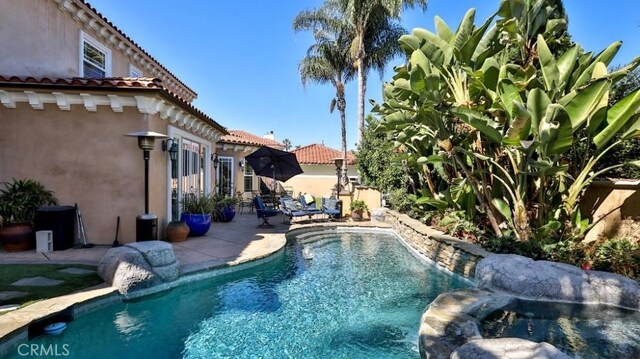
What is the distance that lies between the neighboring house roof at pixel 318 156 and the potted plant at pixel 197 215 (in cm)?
2177

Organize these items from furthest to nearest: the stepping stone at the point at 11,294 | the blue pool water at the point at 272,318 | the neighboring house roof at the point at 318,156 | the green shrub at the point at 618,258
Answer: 1. the neighboring house roof at the point at 318,156
2. the green shrub at the point at 618,258
3. the stepping stone at the point at 11,294
4. the blue pool water at the point at 272,318

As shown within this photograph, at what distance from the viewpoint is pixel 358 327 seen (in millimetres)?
5738

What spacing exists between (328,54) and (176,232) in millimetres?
20694

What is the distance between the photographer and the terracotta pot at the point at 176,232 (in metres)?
10.2

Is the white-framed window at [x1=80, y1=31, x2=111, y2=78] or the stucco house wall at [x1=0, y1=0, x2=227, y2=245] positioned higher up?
the white-framed window at [x1=80, y1=31, x2=111, y2=78]

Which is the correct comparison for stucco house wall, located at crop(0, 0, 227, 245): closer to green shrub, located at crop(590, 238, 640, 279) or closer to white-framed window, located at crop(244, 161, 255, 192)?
green shrub, located at crop(590, 238, 640, 279)

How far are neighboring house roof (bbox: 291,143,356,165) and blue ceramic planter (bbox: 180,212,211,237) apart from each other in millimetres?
22169

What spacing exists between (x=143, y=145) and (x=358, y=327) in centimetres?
709

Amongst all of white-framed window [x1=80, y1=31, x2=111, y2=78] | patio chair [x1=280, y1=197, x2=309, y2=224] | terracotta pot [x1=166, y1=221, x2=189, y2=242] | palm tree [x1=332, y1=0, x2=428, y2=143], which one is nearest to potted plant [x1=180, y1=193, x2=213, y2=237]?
terracotta pot [x1=166, y1=221, x2=189, y2=242]

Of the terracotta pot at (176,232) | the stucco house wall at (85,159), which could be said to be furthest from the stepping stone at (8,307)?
the terracotta pot at (176,232)

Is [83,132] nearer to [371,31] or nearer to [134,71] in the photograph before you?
[134,71]

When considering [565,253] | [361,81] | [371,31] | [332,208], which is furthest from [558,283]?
[371,31]

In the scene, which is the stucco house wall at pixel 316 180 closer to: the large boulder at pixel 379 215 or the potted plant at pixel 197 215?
the large boulder at pixel 379 215

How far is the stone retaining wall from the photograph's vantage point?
824 centimetres
